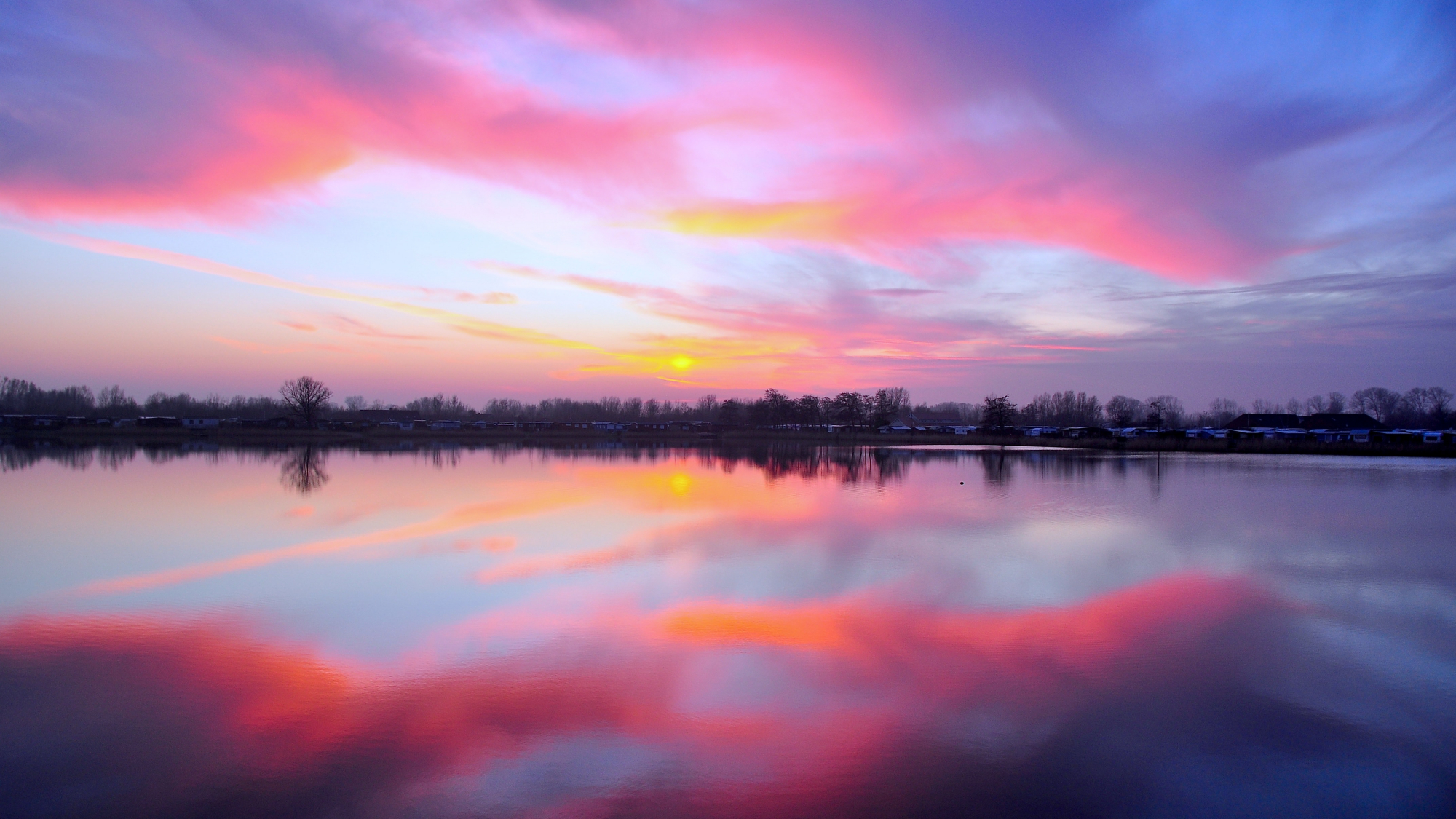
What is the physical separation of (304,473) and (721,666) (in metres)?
27.5

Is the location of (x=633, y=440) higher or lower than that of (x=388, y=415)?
lower

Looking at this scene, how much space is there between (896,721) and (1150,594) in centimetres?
676

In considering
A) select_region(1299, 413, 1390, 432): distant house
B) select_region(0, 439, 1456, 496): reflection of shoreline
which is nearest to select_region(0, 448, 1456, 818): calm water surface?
select_region(0, 439, 1456, 496): reflection of shoreline

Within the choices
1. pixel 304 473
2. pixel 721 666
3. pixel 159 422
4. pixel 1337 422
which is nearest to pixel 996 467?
pixel 304 473

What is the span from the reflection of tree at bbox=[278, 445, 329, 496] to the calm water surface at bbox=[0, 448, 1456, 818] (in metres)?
6.48

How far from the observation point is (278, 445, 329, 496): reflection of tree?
2516 centimetres

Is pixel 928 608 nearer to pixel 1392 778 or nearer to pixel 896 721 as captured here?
pixel 896 721

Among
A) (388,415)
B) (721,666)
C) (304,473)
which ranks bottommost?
(721,666)

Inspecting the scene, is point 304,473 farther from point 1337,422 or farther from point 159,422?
point 1337,422

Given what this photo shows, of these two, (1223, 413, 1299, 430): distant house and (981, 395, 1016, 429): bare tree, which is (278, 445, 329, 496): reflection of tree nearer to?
(981, 395, 1016, 429): bare tree

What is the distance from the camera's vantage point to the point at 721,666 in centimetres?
813

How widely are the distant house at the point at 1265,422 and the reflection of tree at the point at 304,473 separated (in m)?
111

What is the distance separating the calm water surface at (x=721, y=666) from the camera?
5.59m

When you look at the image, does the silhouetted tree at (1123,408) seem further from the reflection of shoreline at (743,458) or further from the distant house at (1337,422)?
the reflection of shoreline at (743,458)
